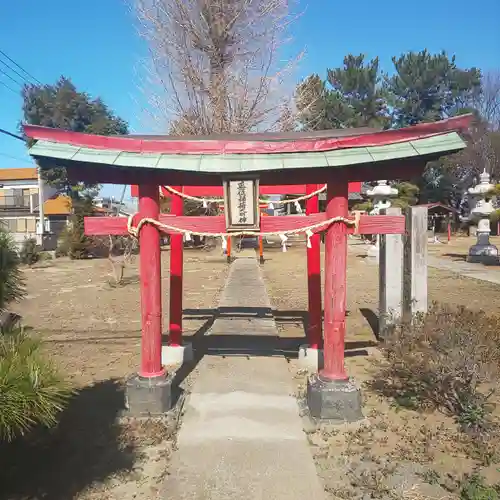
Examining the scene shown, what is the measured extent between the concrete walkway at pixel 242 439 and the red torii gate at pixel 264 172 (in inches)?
17.0

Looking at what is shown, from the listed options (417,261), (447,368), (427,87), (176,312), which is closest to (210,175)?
(176,312)

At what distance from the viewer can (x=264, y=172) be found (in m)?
4.12

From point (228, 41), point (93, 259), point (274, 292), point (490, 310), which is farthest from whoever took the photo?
point (93, 259)

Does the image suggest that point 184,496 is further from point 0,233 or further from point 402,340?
point 402,340

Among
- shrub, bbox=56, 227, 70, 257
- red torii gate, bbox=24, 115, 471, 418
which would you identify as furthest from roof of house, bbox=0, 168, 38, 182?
red torii gate, bbox=24, 115, 471, 418

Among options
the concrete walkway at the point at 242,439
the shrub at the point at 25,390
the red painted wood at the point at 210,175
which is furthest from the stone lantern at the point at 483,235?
the shrub at the point at 25,390

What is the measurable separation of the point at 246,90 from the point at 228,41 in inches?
80.7

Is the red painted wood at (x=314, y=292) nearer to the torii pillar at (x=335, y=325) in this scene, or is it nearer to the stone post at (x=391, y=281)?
the stone post at (x=391, y=281)

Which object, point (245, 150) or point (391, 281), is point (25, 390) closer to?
point (245, 150)

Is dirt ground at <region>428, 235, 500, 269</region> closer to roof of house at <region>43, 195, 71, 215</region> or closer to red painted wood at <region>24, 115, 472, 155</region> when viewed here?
red painted wood at <region>24, 115, 472, 155</region>

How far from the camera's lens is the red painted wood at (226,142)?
3.93 metres

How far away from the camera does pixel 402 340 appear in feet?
19.5

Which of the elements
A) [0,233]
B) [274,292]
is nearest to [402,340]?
[0,233]

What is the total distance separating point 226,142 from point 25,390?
2.64 meters
